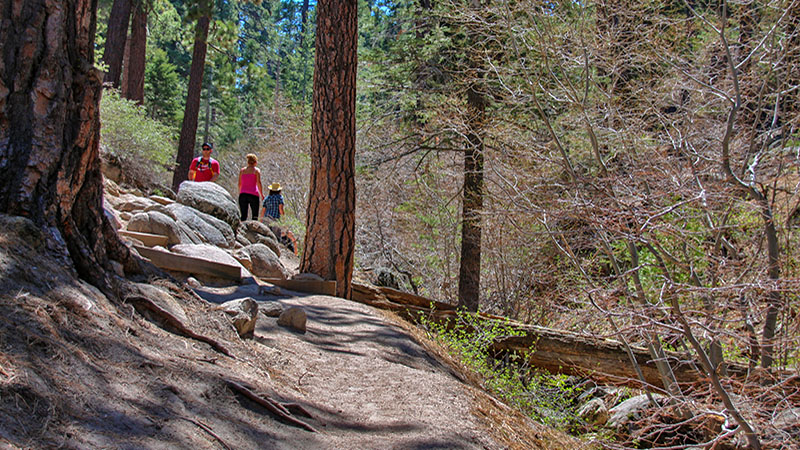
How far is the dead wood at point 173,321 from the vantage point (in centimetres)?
376

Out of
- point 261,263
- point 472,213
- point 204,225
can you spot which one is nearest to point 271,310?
point 261,263

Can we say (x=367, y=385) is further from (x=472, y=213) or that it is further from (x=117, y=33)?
(x=117, y=33)

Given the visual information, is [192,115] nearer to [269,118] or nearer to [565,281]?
[269,118]

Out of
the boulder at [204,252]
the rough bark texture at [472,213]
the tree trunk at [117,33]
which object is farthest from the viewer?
the tree trunk at [117,33]

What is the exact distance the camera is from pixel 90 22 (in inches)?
148

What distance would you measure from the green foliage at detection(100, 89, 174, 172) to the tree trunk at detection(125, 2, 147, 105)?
116 inches

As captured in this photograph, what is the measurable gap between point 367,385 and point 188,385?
1553 mm

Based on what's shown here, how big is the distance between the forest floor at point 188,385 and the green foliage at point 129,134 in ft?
32.9

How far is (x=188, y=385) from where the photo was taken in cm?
302

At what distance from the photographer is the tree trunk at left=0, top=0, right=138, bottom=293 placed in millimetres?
3295

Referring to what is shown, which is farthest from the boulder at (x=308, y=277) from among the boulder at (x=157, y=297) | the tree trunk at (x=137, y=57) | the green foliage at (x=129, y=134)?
the tree trunk at (x=137, y=57)

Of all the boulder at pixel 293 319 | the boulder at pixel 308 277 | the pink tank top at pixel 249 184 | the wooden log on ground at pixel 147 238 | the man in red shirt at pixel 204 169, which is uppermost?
the man in red shirt at pixel 204 169

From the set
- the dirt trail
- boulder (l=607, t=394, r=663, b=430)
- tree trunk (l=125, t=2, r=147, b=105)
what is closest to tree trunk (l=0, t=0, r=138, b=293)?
Result: the dirt trail

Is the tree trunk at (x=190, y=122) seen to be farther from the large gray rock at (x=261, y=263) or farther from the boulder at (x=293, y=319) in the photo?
the boulder at (x=293, y=319)
